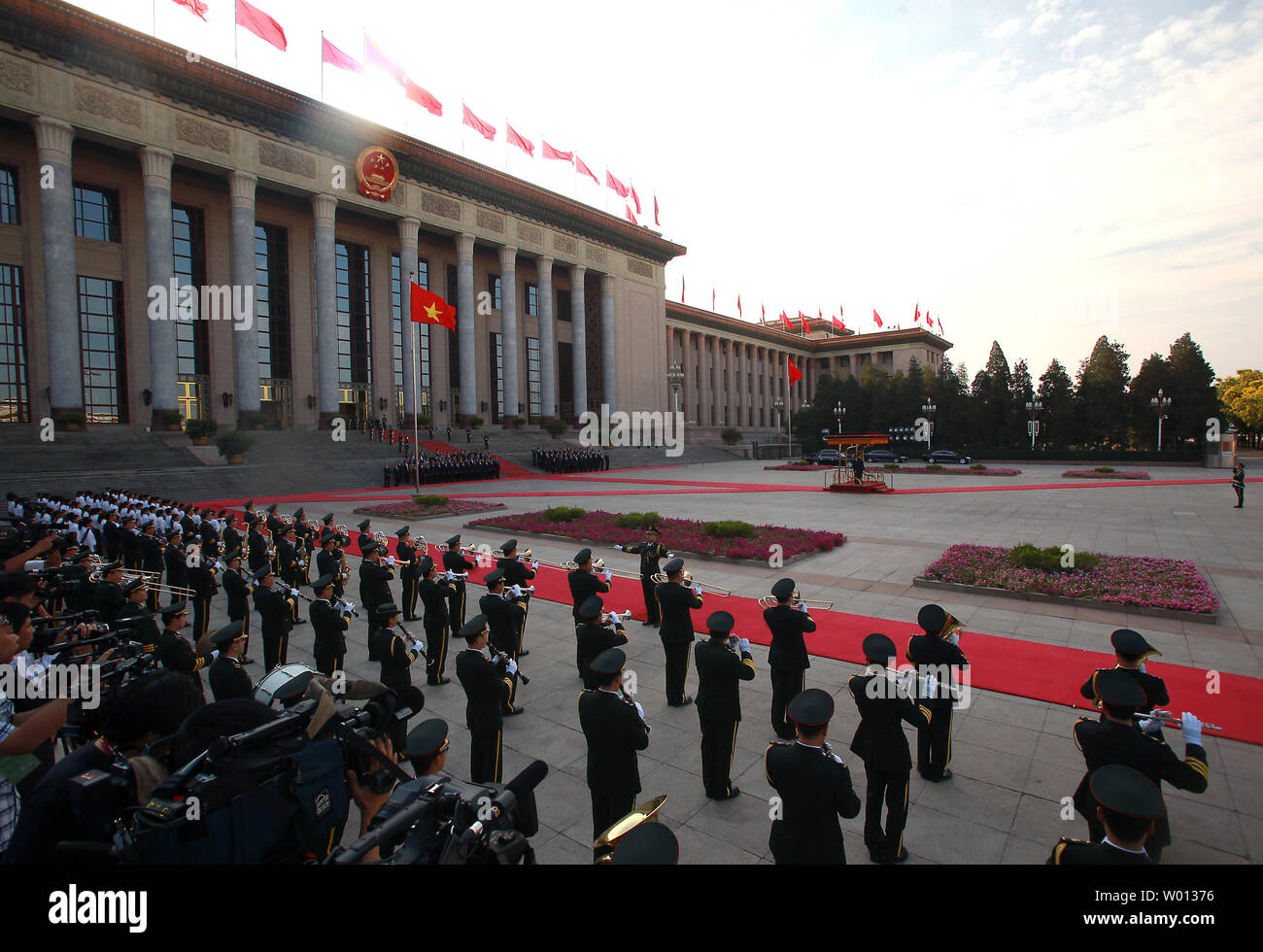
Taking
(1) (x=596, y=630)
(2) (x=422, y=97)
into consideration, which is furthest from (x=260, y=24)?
(1) (x=596, y=630)

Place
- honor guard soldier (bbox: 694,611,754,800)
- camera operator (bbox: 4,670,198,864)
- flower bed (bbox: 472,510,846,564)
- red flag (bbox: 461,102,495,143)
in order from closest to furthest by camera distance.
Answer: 1. camera operator (bbox: 4,670,198,864)
2. honor guard soldier (bbox: 694,611,754,800)
3. flower bed (bbox: 472,510,846,564)
4. red flag (bbox: 461,102,495,143)

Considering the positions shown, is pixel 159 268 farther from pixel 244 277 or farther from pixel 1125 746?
pixel 1125 746

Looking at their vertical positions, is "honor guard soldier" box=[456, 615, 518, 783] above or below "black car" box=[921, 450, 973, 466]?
below

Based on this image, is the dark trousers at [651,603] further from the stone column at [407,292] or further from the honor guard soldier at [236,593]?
the stone column at [407,292]

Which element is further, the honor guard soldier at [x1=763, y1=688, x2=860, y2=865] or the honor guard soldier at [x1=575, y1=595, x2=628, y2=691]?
the honor guard soldier at [x1=575, y1=595, x2=628, y2=691]

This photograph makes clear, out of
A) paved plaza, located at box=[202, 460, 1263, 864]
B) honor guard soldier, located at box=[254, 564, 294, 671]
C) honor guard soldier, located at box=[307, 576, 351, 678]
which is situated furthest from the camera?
honor guard soldier, located at box=[254, 564, 294, 671]

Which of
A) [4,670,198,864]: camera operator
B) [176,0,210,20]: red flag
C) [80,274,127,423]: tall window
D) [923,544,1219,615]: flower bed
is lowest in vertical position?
[923,544,1219,615]: flower bed

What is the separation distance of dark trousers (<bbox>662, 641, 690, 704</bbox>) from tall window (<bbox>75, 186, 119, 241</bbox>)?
41.1 m

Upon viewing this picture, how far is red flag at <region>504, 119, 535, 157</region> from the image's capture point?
42938 millimetres

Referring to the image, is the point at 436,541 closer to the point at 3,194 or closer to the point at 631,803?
the point at 631,803

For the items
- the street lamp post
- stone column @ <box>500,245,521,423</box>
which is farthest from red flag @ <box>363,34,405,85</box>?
the street lamp post

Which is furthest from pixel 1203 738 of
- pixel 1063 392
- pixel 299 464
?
pixel 1063 392

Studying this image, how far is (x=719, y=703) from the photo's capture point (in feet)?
15.9

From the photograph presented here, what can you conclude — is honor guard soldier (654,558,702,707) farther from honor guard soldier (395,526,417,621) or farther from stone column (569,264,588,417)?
stone column (569,264,588,417)
